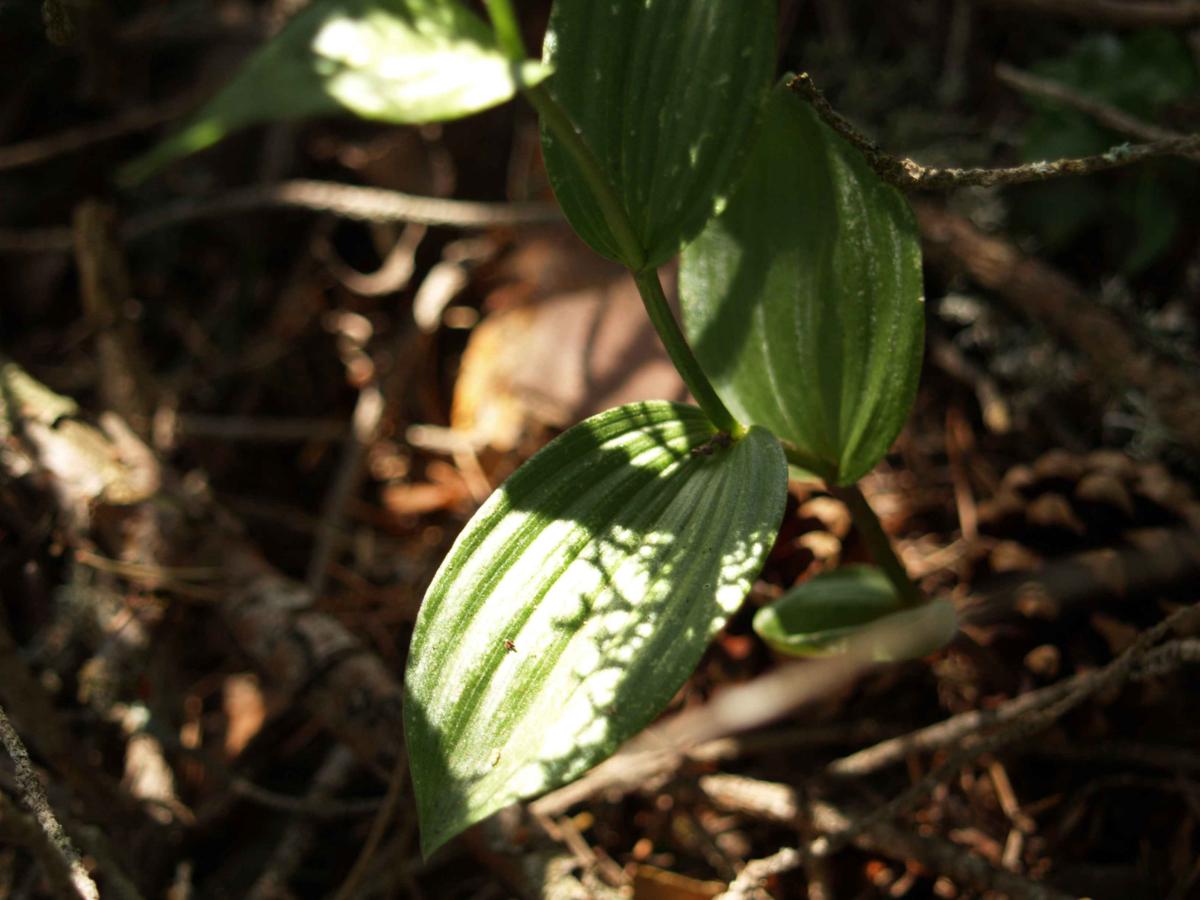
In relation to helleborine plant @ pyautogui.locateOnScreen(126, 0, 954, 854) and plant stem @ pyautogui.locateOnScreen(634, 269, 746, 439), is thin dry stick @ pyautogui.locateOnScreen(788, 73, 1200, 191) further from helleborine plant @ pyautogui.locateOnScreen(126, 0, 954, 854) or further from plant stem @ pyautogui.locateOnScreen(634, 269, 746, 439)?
plant stem @ pyautogui.locateOnScreen(634, 269, 746, 439)

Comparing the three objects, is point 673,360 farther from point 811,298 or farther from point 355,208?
point 355,208

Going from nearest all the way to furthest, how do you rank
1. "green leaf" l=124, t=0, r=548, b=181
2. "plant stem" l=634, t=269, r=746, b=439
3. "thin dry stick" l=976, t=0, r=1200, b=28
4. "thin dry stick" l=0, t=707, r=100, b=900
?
"green leaf" l=124, t=0, r=548, b=181
"thin dry stick" l=0, t=707, r=100, b=900
"plant stem" l=634, t=269, r=746, b=439
"thin dry stick" l=976, t=0, r=1200, b=28

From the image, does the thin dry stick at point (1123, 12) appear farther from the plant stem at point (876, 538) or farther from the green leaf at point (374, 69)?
the green leaf at point (374, 69)

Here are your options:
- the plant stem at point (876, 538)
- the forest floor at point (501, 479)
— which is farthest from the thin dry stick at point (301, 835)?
the plant stem at point (876, 538)

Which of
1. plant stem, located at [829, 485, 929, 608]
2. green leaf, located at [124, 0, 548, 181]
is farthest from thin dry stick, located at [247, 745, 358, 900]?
green leaf, located at [124, 0, 548, 181]

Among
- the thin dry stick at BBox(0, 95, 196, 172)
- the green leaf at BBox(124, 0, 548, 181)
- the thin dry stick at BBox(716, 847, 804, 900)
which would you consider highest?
the thin dry stick at BBox(0, 95, 196, 172)

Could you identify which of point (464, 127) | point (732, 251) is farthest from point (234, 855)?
point (464, 127)

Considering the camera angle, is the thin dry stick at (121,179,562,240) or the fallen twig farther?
the thin dry stick at (121,179,562,240)

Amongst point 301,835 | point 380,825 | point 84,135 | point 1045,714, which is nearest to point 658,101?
point 1045,714
